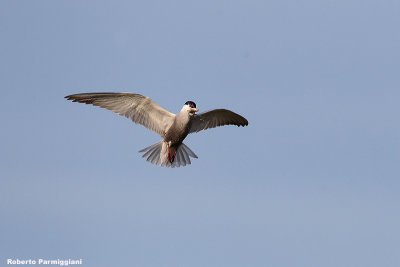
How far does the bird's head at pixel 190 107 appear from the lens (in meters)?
24.4

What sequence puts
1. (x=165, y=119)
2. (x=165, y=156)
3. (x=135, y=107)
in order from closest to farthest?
1. (x=135, y=107)
2. (x=165, y=119)
3. (x=165, y=156)

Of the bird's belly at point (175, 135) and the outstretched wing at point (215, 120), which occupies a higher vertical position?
the outstretched wing at point (215, 120)

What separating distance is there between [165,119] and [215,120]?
187cm

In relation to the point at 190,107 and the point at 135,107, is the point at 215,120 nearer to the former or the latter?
the point at 190,107

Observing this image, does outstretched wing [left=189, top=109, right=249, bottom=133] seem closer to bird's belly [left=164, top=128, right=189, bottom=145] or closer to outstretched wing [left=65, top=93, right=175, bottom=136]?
bird's belly [left=164, top=128, right=189, bottom=145]

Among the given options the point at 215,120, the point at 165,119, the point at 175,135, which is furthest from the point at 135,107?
the point at 215,120

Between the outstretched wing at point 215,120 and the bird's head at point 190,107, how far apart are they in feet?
3.67

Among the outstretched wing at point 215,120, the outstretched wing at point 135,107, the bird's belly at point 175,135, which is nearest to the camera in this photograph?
the outstretched wing at point 135,107

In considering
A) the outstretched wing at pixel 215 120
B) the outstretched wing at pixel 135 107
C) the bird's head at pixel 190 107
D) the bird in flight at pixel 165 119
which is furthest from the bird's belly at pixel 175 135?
the outstretched wing at pixel 215 120

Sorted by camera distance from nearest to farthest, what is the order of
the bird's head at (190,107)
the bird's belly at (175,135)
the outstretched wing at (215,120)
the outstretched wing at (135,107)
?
the bird's head at (190,107), the outstretched wing at (135,107), the bird's belly at (175,135), the outstretched wing at (215,120)

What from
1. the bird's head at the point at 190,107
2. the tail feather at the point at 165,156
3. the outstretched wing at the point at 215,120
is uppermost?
the outstretched wing at the point at 215,120

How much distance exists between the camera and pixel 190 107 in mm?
24469

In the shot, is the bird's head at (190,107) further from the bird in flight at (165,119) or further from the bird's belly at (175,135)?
the bird's belly at (175,135)

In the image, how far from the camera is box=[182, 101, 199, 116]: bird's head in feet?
80.0
